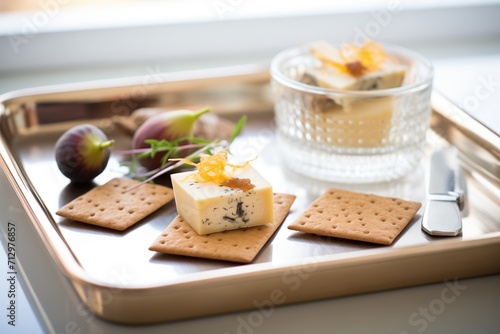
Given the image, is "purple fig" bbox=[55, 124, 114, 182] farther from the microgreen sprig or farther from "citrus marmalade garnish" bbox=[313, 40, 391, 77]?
"citrus marmalade garnish" bbox=[313, 40, 391, 77]

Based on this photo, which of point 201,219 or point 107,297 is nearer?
point 107,297

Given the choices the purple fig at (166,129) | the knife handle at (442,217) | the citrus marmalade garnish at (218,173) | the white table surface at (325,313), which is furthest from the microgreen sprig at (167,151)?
the knife handle at (442,217)

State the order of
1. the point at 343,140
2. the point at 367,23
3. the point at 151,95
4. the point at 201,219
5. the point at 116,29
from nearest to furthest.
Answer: the point at 201,219 < the point at 343,140 < the point at 151,95 < the point at 116,29 < the point at 367,23

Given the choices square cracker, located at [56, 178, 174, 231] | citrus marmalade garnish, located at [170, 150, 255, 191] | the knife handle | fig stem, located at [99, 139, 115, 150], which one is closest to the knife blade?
the knife handle

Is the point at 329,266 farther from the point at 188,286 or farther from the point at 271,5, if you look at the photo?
the point at 271,5

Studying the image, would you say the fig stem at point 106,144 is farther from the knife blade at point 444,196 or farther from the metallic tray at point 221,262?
the knife blade at point 444,196

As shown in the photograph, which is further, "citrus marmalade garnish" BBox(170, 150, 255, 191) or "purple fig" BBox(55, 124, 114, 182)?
"purple fig" BBox(55, 124, 114, 182)

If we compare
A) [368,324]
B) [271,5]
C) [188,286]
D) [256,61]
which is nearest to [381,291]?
[368,324]
